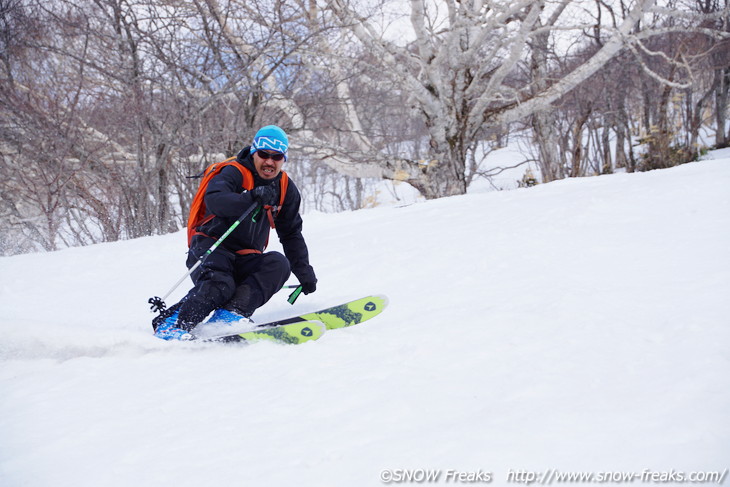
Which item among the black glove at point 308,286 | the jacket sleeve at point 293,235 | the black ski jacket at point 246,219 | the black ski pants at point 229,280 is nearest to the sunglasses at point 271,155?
the black ski jacket at point 246,219

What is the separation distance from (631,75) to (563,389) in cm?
1728

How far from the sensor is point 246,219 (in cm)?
313

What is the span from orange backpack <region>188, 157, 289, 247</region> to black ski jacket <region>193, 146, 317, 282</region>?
0.11 ft

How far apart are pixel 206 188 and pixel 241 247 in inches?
18.0

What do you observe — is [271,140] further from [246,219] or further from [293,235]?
[293,235]

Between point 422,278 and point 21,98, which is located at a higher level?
point 21,98

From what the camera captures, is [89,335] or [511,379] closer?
[511,379]

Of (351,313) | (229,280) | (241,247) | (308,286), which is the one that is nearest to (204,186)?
(241,247)

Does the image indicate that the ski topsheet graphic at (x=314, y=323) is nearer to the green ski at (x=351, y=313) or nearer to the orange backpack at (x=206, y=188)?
the green ski at (x=351, y=313)

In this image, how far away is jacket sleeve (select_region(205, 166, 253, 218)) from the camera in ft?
9.37

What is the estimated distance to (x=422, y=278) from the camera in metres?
3.84

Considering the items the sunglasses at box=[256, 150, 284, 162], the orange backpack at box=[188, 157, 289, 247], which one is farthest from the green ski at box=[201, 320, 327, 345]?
the sunglasses at box=[256, 150, 284, 162]


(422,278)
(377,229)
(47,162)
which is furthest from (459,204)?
(47,162)

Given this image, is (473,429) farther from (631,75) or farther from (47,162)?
(631,75)
